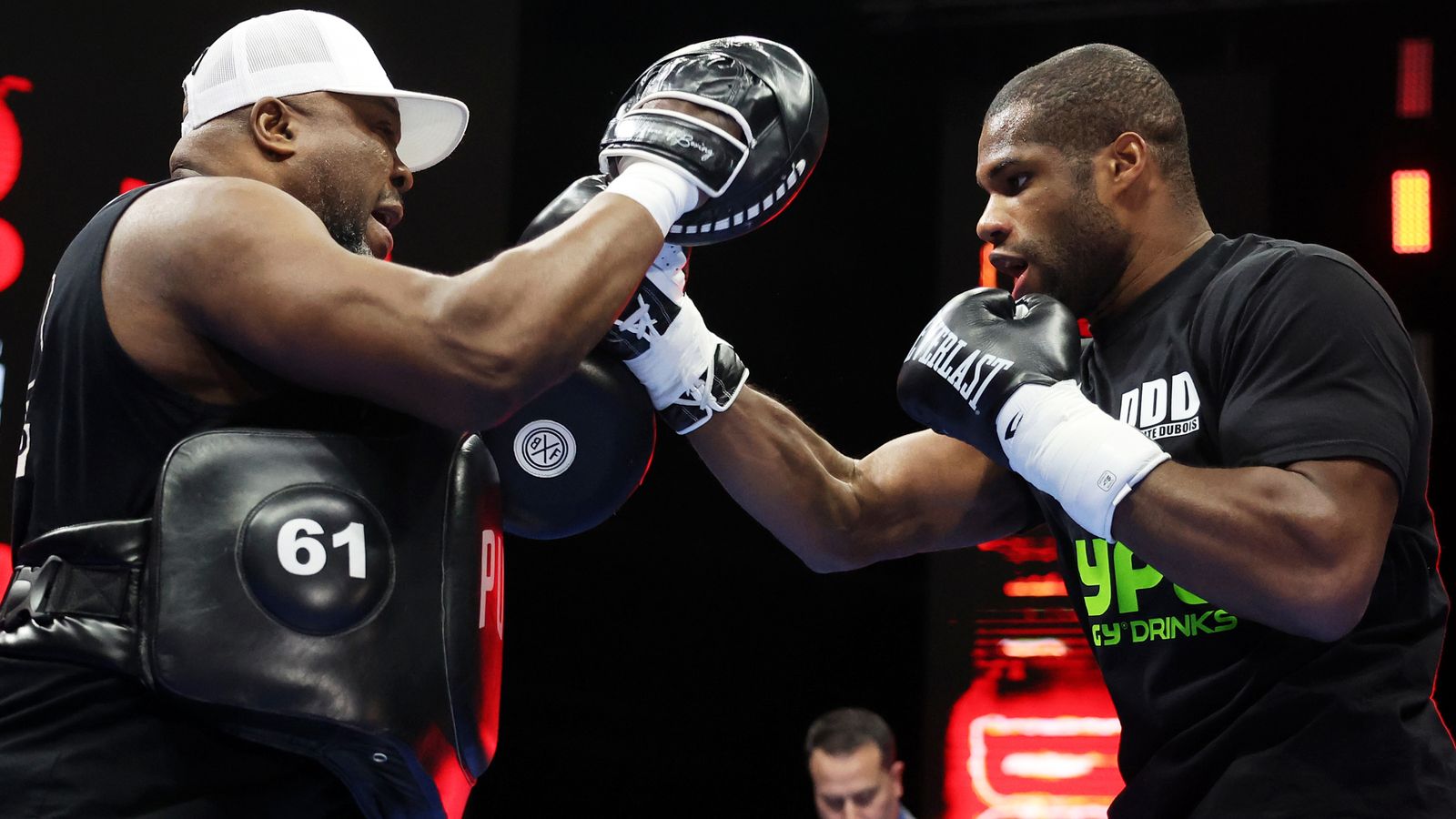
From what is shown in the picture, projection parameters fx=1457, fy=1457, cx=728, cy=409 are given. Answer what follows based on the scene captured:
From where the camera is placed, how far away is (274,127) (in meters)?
2.06

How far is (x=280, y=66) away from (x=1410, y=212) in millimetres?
3577

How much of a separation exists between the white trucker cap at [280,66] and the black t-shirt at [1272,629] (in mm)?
1226

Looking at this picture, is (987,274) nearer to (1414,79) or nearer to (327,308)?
(1414,79)

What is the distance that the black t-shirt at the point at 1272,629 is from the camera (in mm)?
1850

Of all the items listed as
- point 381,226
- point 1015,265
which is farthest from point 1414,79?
point 381,226

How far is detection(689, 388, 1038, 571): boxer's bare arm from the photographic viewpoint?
253 centimetres

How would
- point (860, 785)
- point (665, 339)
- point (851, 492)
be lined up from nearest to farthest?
point (665, 339) → point (851, 492) → point (860, 785)

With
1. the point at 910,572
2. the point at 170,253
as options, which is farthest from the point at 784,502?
the point at 910,572

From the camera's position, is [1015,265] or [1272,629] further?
[1015,265]

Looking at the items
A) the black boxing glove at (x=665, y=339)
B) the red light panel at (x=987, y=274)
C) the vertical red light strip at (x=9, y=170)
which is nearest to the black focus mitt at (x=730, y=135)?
the black boxing glove at (x=665, y=339)

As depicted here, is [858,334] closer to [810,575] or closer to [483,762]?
[810,575]

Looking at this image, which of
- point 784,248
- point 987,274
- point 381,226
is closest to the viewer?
point 381,226

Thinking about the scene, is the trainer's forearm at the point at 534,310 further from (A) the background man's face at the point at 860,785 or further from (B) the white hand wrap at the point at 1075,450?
(A) the background man's face at the point at 860,785

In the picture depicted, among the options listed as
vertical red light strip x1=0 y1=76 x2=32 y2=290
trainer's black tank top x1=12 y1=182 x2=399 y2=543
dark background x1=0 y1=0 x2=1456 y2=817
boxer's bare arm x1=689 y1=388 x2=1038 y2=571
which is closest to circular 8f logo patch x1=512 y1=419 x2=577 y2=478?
boxer's bare arm x1=689 y1=388 x2=1038 y2=571
